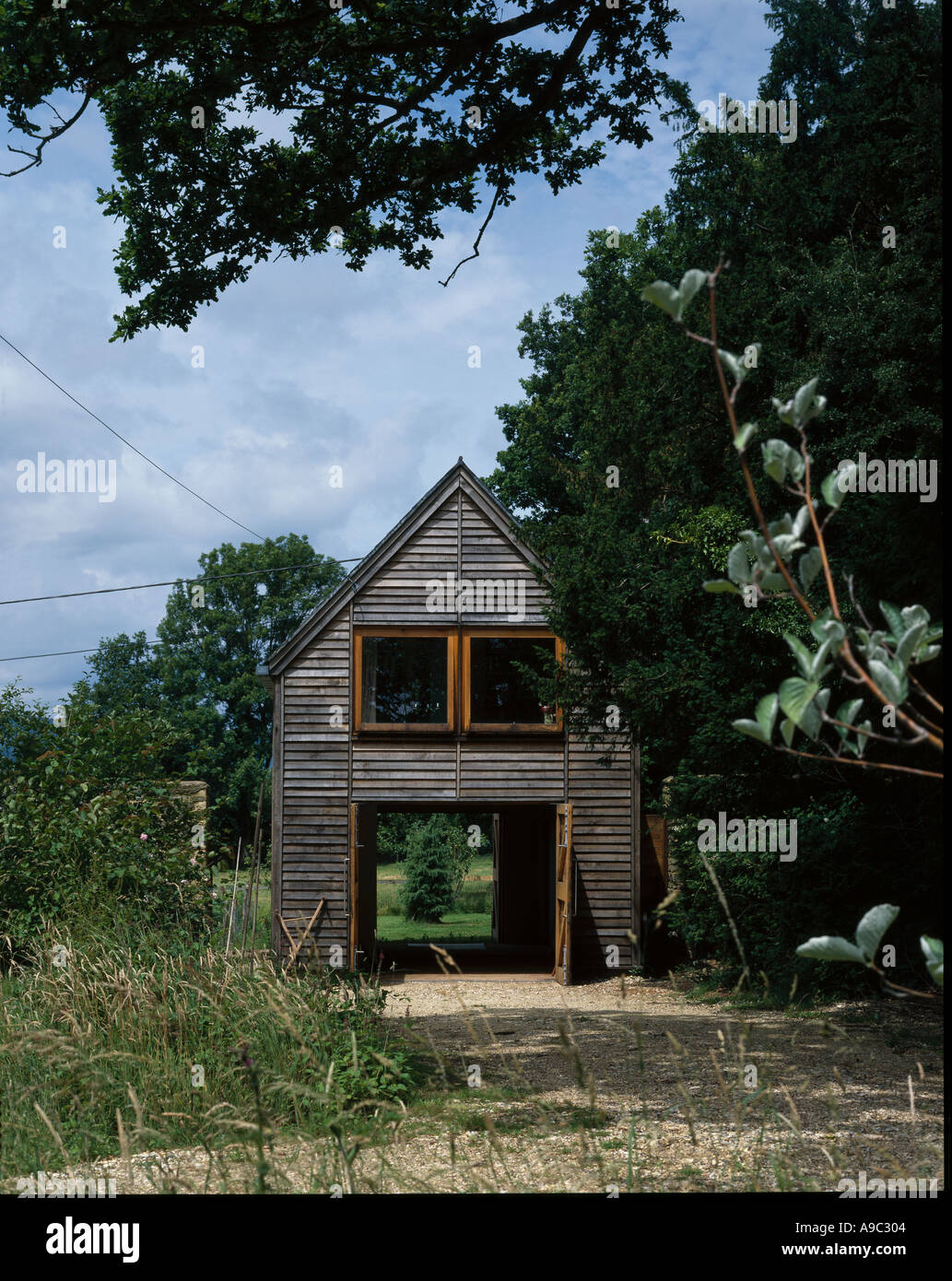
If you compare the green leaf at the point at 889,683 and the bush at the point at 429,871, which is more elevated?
the green leaf at the point at 889,683

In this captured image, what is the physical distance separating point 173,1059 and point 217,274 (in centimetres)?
610

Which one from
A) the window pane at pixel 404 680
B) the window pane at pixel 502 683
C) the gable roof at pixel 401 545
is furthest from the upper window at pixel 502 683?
the gable roof at pixel 401 545

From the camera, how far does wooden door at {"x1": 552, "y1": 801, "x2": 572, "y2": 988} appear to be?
15.4 metres

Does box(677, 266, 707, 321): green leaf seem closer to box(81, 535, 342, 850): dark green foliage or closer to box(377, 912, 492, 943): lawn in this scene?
box(377, 912, 492, 943): lawn

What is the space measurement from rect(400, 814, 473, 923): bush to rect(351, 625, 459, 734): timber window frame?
11.3 metres

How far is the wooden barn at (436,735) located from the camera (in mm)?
16391

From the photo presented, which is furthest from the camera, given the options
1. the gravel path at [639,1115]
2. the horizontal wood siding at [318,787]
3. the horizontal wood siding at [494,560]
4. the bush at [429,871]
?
the bush at [429,871]

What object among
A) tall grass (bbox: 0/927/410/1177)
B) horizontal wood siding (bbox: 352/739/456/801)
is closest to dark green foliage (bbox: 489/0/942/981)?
horizontal wood siding (bbox: 352/739/456/801)

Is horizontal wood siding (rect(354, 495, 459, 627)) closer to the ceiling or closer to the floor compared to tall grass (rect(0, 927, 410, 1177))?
closer to the ceiling

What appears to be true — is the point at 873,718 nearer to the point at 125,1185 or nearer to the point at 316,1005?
the point at 316,1005

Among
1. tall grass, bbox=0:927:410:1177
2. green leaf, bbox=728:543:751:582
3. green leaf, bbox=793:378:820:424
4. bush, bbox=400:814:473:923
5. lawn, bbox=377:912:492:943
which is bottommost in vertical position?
lawn, bbox=377:912:492:943

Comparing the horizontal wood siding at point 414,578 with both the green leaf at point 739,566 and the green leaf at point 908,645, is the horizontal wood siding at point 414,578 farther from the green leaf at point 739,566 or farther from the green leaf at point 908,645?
the green leaf at point 908,645

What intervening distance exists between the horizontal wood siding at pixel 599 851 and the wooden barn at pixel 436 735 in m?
0.02

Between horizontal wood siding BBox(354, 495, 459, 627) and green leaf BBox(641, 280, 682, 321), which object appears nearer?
green leaf BBox(641, 280, 682, 321)
